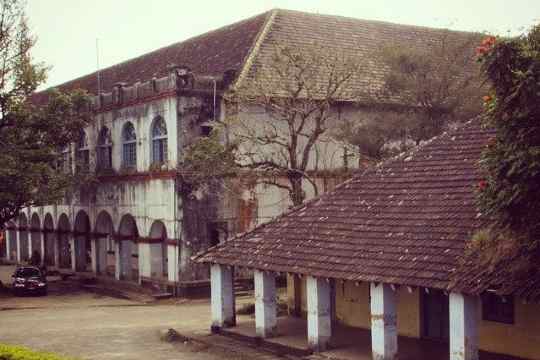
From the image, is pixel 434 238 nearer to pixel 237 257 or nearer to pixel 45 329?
pixel 237 257

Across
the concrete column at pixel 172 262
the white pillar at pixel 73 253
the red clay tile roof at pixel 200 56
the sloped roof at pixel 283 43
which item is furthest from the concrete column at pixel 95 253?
the sloped roof at pixel 283 43

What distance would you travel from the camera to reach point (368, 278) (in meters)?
15.2

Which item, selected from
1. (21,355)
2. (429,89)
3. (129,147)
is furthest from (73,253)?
(21,355)

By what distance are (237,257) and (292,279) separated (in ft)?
11.6

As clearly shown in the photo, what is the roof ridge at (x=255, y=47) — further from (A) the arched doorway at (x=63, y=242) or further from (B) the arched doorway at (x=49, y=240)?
(B) the arched doorway at (x=49, y=240)

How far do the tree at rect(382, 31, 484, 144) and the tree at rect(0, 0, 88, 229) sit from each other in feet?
42.5

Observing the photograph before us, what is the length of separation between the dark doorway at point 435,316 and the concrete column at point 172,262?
12.8 metres

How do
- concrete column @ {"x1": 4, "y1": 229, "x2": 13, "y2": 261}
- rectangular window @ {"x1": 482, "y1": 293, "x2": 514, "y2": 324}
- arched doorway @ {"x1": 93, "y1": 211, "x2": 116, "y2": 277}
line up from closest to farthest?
rectangular window @ {"x1": 482, "y1": 293, "x2": 514, "y2": 324}
arched doorway @ {"x1": 93, "y1": 211, "x2": 116, "y2": 277}
concrete column @ {"x1": 4, "y1": 229, "x2": 13, "y2": 261}

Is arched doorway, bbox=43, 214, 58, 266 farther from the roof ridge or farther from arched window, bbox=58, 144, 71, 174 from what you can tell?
the roof ridge

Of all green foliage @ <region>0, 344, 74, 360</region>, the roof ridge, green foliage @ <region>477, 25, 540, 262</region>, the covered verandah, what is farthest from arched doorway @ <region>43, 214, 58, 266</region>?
green foliage @ <region>477, 25, 540, 262</region>

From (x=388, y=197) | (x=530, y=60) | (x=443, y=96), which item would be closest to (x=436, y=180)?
(x=388, y=197)

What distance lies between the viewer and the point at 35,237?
4200 centimetres

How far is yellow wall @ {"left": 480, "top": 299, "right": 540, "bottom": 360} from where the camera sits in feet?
49.1

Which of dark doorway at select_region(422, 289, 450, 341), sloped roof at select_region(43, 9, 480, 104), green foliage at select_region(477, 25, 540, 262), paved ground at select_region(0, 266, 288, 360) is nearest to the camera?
green foliage at select_region(477, 25, 540, 262)
